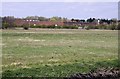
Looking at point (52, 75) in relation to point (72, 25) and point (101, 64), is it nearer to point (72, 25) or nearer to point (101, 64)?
point (101, 64)

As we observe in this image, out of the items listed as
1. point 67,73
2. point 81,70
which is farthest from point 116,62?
point 67,73

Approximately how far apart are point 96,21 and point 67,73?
70402 mm

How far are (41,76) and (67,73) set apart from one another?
4.06 ft

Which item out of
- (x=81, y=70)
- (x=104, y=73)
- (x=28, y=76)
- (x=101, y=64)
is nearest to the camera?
(x=28, y=76)

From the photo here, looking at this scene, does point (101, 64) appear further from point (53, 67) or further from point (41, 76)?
point (41, 76)

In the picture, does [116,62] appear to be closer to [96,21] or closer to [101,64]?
[101,64]

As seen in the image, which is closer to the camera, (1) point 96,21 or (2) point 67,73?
(2) point 67,73

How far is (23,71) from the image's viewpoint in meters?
11.4

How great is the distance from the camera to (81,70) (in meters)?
12.4

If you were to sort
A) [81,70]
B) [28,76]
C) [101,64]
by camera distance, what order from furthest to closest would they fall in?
[101,64] → [81,70] → [28,76]

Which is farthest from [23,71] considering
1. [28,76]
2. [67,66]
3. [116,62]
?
[116,62]

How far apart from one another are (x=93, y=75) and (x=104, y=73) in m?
0.62

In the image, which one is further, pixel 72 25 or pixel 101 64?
pixel 72 25

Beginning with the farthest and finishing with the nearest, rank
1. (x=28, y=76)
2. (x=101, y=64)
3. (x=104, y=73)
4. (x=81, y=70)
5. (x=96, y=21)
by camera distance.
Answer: (x=96, y=21) → (x=101, y=64) → (x=81, y=70) → (x=104, y=73) → (x=28, y=76)
